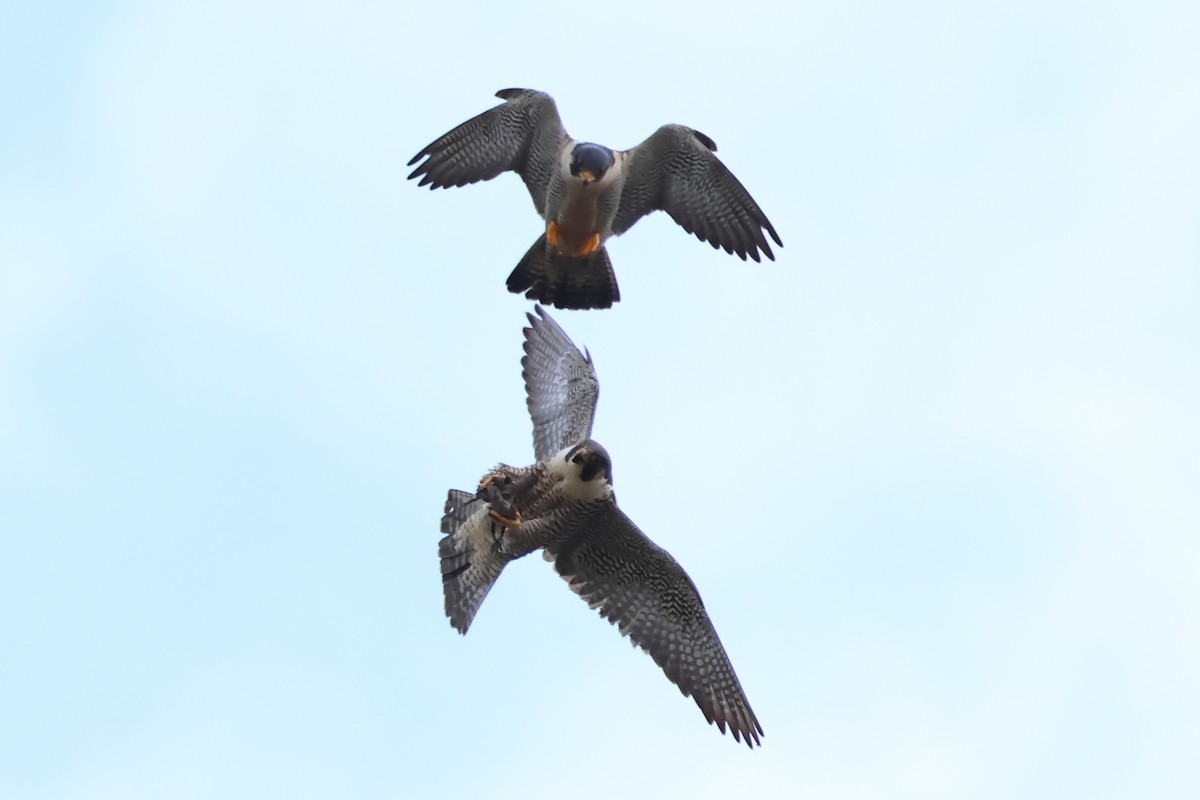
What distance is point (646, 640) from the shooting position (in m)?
11.0

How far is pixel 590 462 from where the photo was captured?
34.1 feet

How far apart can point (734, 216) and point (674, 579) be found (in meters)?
2.86

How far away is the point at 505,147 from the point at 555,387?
1653mm

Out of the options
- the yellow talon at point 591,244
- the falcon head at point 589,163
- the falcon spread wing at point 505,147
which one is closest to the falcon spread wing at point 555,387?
the yellow talon at point 591,244

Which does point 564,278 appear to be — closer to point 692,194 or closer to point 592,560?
point 692,194

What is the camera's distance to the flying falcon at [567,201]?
12086mm

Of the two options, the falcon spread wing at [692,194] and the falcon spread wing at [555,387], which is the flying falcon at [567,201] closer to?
the falcon spread wing at [692,194]

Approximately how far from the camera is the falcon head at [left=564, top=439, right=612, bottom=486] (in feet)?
34.1

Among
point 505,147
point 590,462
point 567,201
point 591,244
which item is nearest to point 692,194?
point 591,244

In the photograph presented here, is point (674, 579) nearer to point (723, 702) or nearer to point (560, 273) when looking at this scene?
point (723, 702)

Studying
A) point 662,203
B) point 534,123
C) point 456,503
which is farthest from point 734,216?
point 456,503

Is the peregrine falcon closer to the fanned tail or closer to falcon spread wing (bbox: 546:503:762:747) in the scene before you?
falcon spread wing (bbox: 546:503:762:747)

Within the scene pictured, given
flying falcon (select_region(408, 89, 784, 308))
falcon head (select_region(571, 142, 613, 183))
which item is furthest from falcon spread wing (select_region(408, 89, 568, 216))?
falcon head (select_region(571, 142, 613, 183))

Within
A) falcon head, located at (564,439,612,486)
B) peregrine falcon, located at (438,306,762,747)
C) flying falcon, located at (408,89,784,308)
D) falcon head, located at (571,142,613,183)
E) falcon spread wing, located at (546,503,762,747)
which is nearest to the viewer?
falcon head, located at (564,439,612,486)
